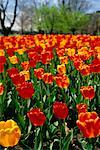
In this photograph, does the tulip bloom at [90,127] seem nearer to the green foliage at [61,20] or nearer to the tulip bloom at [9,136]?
the tulip bloom at [9,136]

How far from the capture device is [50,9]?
58.2 meters

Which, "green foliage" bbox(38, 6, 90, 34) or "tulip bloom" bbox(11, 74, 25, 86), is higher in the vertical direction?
"tulip bloom" bbox(11, 74, 25, 86)

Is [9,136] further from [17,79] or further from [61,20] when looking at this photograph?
[61,20]

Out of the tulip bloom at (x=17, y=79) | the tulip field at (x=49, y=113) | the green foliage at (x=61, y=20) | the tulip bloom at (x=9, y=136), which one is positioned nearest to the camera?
the tulip bloom at (x=9, y=136)

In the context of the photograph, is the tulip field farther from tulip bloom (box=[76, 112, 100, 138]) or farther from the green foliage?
the green foliage

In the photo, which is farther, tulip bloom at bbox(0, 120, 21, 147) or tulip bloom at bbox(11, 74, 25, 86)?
tulip bloom at bbox(11, 74, 25, 86)

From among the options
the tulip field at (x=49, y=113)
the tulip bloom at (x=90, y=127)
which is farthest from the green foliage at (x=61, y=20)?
the tulip bloom at (x=90, y=127)

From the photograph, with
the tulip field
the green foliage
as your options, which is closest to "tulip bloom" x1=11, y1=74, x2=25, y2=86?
the tulip field

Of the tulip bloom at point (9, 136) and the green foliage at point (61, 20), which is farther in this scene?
the green foliage at point (61, 20)

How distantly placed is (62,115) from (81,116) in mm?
401

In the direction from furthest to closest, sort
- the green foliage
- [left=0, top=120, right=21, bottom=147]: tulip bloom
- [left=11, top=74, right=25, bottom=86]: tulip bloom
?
the green foliage
[left=11, top=74, right=25, bottom=86]: tulip bloom
[left=0, top=120, right=21, bottom=147]: tulip bloom

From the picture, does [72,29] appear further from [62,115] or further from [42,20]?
[62,115]

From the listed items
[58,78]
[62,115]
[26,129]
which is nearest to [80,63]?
[58,78]

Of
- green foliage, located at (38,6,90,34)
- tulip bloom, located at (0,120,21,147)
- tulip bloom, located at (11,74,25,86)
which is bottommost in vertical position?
green foliage, located at (38,6,90,34)
